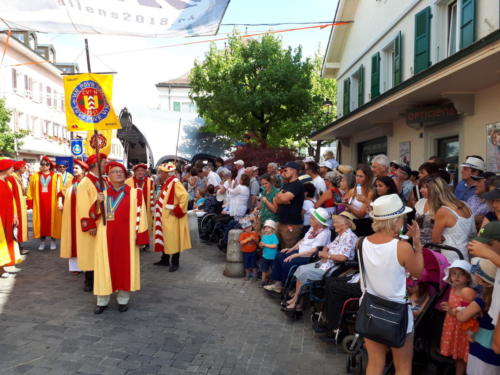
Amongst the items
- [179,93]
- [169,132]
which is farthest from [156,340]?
[179,93]

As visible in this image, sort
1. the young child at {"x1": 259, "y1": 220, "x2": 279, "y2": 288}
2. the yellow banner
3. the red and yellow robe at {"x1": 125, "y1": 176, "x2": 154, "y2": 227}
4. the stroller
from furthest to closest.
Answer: the red and yellow robe at {"x1": 125, "y1": 176, "x2": 154, "y2": 227} < the young child at {"x1": 259, "y1": 220, "x2": 279, "y2": 288} < the yellow banner < the stroller

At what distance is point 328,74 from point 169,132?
17725 millimetres

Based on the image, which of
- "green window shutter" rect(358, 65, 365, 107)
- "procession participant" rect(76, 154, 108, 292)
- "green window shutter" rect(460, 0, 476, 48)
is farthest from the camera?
"green window shutter" rect(358, 65, 365, 107)

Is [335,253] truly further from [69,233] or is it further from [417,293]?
[69,233]

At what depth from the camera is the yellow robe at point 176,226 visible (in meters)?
7.28

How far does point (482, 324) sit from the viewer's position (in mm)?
2945

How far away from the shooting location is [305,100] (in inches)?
818

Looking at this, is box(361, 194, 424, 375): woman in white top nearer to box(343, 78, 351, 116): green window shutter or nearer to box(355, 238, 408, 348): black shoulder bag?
box(355, 238, 408, 348): black shoulder bag

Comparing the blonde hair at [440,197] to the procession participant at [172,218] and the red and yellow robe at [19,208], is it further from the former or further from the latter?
the red and yellow robe at [19,208]

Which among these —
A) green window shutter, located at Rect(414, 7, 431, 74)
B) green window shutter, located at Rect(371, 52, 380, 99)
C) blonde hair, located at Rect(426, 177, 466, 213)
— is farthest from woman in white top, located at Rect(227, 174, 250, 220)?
green window shutter, located at Rect(371, 52, 380, 99)

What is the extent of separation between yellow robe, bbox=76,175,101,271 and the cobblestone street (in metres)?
0.49

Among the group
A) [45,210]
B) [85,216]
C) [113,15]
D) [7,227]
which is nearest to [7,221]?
[7,227]

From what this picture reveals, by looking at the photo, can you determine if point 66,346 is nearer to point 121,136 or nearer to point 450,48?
point 450,48

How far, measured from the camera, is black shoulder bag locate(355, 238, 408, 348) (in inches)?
112
